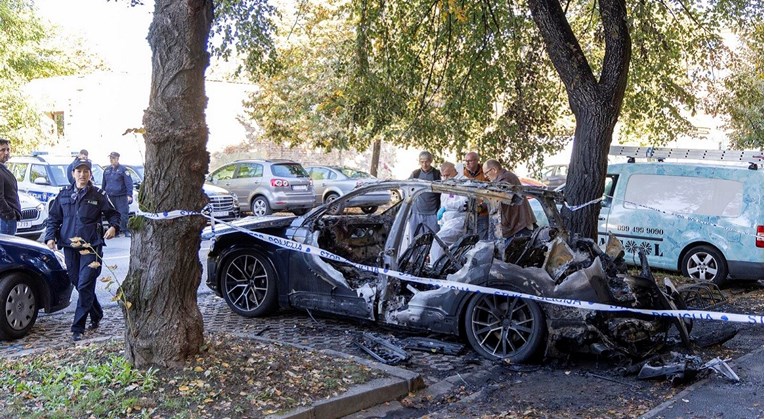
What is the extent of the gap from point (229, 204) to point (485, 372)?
45.5ft

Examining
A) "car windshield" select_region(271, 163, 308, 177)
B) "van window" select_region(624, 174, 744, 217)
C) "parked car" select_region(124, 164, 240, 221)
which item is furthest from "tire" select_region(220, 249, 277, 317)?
"car windshield" select_region(271, 163, 308, 177)

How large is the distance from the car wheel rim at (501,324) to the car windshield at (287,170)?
50.0 ft

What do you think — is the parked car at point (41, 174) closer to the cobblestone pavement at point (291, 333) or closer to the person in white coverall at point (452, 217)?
the cobblestone pavement at point (291, 333)

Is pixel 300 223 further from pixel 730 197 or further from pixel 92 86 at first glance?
pixel 92 86

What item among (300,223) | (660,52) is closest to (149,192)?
(300,223)

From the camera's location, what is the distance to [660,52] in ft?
44.5

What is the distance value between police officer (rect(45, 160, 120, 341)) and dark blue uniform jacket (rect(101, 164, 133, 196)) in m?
7.50

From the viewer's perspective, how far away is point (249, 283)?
320 inches

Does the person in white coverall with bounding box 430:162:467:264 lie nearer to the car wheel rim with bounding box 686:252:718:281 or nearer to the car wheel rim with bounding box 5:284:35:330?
the car wheel rim with bounding box 686:252:718:281

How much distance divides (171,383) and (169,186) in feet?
4.47

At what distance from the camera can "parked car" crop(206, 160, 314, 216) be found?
21297 mm

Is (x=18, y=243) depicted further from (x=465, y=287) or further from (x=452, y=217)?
(x=452, y=217)

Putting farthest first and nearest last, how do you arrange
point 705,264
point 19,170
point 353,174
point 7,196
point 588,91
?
point 353,174 < point 19,170 < point 705,264 < point 588,91 < point 7,196

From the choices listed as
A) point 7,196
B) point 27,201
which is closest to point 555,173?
point 27,201
